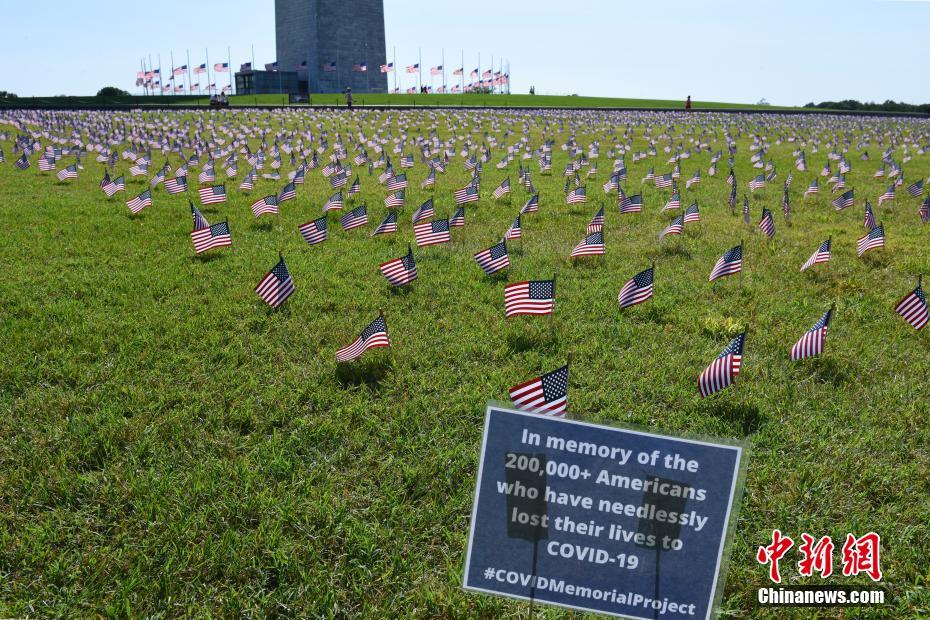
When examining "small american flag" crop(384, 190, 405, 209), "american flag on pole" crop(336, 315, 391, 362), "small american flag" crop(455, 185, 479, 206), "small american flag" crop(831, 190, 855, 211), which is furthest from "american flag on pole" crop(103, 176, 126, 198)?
"small american flag" crop(831, 190, 855, 211)

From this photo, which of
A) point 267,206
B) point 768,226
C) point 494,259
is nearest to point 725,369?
point 494,259

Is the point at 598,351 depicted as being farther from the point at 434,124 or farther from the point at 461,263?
the point at 434,124

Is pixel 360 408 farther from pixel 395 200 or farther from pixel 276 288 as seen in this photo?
pixel 395 200

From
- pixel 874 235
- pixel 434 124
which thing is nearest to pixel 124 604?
pixel 874 235

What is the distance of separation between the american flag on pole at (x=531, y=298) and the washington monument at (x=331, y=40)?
280 feet

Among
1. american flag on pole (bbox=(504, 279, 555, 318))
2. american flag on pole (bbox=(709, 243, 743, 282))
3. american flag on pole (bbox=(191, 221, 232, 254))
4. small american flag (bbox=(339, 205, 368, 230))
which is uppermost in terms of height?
small american flag (bbox=(339, 205, 368, 230))

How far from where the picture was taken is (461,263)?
10.6 metres

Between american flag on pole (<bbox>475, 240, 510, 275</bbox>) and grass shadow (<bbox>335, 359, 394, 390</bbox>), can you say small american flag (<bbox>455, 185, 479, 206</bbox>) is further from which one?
grass shadow (<bbox>335, 359, 394, 390</bbox>)

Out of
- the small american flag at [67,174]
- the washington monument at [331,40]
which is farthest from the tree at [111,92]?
the small american flag at [67,174]

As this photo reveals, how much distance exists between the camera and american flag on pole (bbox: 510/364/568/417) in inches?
173

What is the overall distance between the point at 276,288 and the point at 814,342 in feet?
21.5

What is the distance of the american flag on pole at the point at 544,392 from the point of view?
4391mm

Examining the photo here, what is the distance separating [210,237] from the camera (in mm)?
10445

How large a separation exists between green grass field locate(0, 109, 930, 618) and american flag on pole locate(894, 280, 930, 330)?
1.16ft
